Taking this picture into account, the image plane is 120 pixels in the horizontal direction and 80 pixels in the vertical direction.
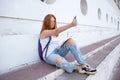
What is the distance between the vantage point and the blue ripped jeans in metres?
3.24

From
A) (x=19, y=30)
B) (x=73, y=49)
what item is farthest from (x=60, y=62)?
(x=19, y=30)

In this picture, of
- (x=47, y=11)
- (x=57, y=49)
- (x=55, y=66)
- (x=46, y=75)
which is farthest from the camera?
(x=47, y=11)

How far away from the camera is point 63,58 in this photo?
3521mm

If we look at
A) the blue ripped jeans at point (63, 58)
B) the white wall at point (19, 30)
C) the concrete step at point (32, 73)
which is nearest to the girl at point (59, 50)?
the blue ripped jeans at point (63, 58)

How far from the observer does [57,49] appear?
3.83m

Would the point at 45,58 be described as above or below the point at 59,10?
below

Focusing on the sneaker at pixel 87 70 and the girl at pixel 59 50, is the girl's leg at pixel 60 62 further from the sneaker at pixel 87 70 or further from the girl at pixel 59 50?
the sneaker at pixel 87 70

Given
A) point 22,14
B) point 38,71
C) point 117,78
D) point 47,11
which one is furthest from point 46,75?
point 117,78

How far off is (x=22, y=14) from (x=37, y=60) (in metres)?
0.89

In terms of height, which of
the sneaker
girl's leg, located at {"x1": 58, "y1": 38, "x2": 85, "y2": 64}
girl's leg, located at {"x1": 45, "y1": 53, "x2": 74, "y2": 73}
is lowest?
the sneaker

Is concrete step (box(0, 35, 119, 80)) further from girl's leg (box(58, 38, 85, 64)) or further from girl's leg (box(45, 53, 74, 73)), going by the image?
girl's leg (box(58, 38, 85, 64))

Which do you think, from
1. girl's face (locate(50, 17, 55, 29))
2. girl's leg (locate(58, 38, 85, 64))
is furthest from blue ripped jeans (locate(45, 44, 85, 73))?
girl's face (locate(50, 17, 55, 29))

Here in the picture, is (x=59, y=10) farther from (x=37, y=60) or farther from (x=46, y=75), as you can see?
(x=46, y=75)

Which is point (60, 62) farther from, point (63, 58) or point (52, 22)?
point (52, 22)
